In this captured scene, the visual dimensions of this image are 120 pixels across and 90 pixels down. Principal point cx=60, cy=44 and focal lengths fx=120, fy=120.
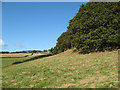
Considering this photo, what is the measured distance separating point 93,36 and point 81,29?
3.22 meters

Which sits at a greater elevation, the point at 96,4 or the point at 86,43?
the point at 96,4

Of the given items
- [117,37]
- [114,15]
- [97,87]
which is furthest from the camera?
[114,15]

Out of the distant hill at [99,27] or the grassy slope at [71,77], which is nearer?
the grassy slope at [71,77]

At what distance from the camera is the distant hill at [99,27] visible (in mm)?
20219

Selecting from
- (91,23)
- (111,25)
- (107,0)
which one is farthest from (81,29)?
(107,0)

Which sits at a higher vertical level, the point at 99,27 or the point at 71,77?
the point at 99,27

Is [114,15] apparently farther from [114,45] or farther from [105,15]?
[114,45]

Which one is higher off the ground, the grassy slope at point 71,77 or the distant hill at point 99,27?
the distant hill at point 99,27

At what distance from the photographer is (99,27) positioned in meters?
21.2

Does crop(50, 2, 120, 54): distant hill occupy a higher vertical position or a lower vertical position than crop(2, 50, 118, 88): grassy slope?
higher

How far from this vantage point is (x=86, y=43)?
21656 millimetres

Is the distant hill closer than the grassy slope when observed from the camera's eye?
No

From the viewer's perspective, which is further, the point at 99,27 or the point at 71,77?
the point at 99,27

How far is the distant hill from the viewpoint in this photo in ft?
66.3
